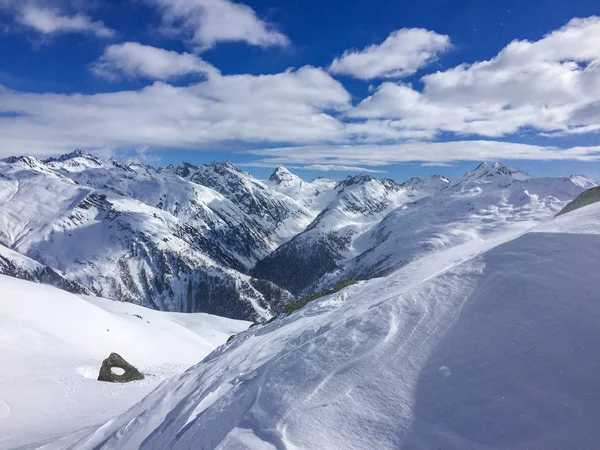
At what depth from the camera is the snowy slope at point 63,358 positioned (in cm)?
1923

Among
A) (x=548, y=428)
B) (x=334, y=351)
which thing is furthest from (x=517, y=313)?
(x=334, y=351)

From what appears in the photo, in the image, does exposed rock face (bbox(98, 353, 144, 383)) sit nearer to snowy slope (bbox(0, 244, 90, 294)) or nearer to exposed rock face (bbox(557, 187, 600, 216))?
exposed rock face (bbox(557, 187, 600, 216))

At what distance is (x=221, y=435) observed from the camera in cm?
718

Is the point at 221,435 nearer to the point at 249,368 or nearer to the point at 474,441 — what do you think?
the point at 249,368

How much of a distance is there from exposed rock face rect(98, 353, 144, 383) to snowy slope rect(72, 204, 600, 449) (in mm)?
18720

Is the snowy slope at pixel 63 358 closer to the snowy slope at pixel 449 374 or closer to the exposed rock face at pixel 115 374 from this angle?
the exposed rock face at pixel 115 374

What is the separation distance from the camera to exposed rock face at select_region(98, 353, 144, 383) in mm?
26734

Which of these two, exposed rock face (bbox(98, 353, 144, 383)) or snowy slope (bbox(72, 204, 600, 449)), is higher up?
snowy slope (bbox(72, 204, 600, 449))

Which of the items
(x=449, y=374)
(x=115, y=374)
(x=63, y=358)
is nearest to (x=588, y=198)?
(x=449, y=374)

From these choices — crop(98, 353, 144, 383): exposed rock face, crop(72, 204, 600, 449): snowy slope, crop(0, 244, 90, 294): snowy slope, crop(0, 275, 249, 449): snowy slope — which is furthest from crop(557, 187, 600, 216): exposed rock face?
crop(0, 244, 90, 294): snowy slope

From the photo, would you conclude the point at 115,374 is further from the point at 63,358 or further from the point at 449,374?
the point at 449,374

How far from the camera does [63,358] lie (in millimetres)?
28750

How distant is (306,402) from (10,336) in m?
31.9

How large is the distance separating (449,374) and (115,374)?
26957 millimetres
